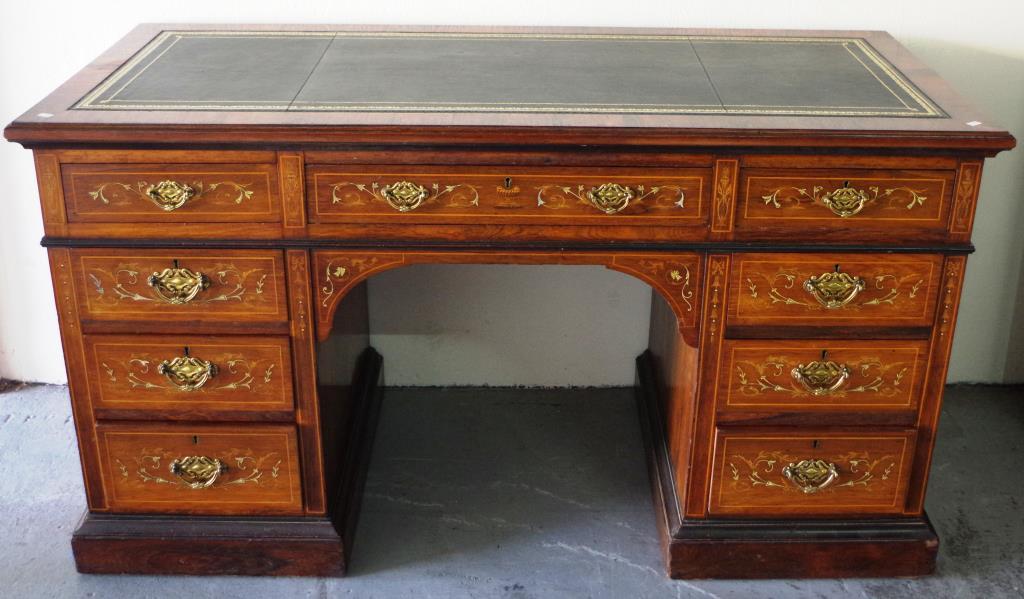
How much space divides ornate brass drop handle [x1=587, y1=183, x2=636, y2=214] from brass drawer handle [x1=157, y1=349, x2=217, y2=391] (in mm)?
739

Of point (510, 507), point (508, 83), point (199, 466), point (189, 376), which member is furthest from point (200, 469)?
point (508, 83)

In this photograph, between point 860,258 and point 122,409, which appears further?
point 122,409

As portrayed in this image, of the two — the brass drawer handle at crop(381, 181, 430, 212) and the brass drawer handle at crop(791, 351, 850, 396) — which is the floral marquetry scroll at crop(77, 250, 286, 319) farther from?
the brass drawer handle at crop(791, 351, 850, 396)

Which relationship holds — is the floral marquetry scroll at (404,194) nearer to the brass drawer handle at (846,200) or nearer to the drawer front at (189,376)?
the drawer front at (189,376)

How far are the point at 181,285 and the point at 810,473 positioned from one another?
1.18 m

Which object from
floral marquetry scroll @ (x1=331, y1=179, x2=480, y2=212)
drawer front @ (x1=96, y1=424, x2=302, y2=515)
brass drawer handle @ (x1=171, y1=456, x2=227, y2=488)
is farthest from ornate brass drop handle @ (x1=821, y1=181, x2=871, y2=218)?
brass drawer handle @ (x1=171, y1=456, x2=227, y2=488)

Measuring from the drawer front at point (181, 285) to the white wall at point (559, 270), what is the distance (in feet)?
2.47

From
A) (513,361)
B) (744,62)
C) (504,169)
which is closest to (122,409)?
(504,169)

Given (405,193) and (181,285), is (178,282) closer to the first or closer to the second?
(181,285)

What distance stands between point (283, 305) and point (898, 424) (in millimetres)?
1126

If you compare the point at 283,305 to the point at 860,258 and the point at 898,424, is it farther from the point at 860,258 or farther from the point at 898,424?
the point at 898,424

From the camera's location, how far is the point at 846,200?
1.86 metres

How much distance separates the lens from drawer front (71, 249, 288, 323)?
192cm

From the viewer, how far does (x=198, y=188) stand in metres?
1.86
